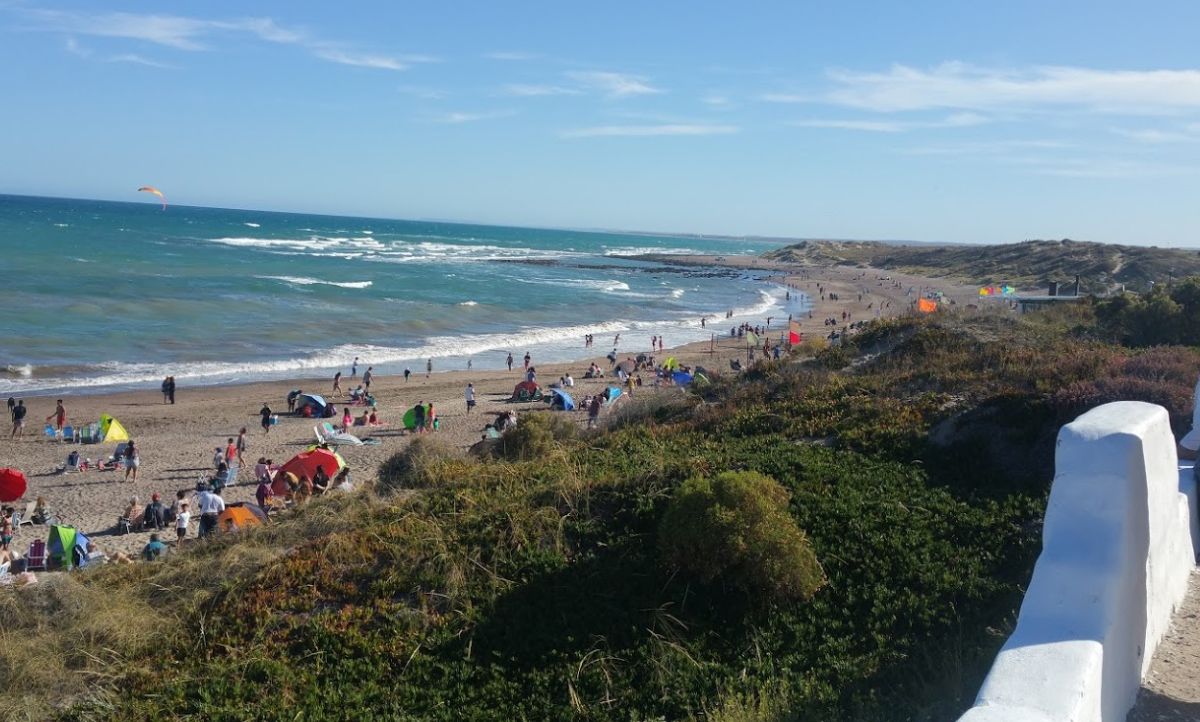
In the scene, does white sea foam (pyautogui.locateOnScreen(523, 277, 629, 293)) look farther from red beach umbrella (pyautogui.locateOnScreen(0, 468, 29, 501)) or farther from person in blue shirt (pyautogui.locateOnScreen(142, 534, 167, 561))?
person in blue shirt (pyautogui.locateOnScreen(142, 534, 167, 561))

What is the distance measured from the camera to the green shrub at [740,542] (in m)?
6.78

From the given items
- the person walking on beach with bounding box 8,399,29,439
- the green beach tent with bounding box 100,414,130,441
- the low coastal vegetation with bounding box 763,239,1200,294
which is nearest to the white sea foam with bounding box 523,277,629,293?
the low coastal vegetation with bounding box 763,239,1200,294

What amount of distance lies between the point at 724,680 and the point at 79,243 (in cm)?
8878

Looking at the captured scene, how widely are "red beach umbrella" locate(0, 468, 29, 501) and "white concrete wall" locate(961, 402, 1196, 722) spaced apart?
16631 mm

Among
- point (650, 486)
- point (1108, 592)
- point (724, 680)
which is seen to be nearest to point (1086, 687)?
point (1108, 592)

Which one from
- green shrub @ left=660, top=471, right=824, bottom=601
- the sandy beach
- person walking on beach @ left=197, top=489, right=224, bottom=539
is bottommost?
the sandy beach

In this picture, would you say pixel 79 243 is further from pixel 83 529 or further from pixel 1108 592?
pixel 1108 592

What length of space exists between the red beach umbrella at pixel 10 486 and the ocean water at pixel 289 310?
1242cm

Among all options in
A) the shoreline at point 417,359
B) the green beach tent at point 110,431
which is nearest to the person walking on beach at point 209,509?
the green beach tent at point 110,431

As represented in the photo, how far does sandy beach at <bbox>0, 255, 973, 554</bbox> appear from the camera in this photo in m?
17.4

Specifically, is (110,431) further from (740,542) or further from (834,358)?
(740,542)

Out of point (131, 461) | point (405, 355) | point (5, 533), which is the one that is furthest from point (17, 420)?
point (405, 355)

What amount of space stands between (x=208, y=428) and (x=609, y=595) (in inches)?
741

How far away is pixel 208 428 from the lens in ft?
76.2
